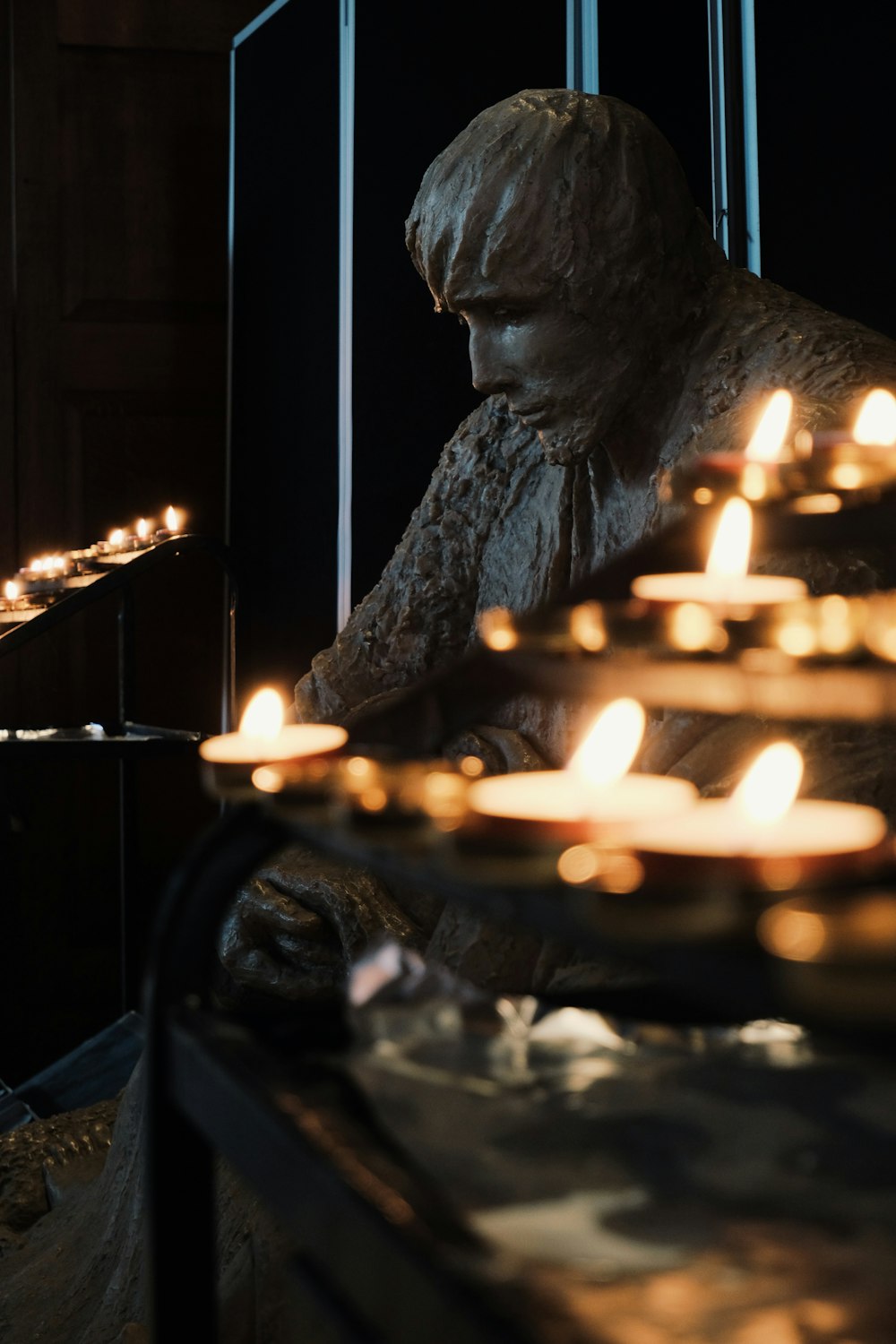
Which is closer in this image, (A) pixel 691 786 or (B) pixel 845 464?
(A) pixel 691 786

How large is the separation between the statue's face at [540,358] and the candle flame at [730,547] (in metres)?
1.01

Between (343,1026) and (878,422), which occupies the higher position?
(878,422)

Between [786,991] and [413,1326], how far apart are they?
0.62 ft

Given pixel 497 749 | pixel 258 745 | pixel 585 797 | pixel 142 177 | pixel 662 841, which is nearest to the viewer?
pixel 662 841

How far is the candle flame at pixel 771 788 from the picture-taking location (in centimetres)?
54

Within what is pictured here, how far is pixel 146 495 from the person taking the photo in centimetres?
405

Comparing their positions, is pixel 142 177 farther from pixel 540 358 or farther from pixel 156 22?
pixel 540 358

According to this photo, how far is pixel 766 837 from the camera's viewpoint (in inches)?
20.0

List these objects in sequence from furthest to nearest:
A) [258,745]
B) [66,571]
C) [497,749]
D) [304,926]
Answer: [66,571]
[497,749]
[304,926]
[258,745]

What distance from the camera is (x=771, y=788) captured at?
1.84ft

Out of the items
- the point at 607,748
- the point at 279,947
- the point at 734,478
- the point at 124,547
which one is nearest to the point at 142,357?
the point at 124,547

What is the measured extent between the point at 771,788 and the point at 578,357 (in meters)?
1.27

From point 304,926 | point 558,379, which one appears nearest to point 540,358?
point 558,379

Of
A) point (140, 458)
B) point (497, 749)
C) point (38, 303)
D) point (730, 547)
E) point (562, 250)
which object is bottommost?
point (497, 749)
